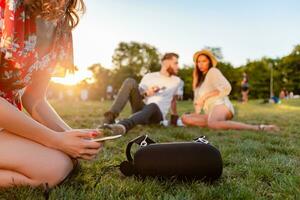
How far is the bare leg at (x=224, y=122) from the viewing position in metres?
6.63

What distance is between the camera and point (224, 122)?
6902mm

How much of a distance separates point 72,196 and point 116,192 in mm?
275

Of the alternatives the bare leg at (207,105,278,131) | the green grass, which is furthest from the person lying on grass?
the bare leg at (207,105,278,131)

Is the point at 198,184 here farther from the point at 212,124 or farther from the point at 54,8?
the point at 212,124

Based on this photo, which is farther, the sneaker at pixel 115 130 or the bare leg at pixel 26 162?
the sneaker at pixel 115 130

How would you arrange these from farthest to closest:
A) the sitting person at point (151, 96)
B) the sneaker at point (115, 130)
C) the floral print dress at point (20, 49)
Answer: the sitting person at point (151, 96) < the sneaker at point (115, 130) < the floral print dress at point (20, 49)

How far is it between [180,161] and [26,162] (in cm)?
100

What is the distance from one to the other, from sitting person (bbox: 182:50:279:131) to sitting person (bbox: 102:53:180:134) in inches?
18.3

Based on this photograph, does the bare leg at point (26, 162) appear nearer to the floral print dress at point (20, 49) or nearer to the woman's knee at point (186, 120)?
the floral print dress at point (20, 49)

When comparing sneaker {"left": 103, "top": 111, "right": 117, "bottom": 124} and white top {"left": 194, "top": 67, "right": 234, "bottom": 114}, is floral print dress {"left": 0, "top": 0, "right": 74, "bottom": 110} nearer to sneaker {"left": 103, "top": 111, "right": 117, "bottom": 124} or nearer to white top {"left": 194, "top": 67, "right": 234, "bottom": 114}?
sneaker {"left": 103, "top": 111, "right": 117, "bottom": 124}

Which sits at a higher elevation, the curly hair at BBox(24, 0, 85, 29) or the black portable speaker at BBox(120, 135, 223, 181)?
the curly hair at BBox(24, 0, 85, 29)

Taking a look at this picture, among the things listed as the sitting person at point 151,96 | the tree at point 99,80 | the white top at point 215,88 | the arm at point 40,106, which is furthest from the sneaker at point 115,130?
the tree at point 99,80

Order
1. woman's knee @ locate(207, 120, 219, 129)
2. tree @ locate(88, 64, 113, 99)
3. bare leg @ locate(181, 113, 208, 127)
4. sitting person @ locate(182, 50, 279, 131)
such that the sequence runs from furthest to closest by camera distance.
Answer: tree @ locate(88, 64, 113, 99) < bare leg @ locate(181, 113, 208, 127) < sitting person @ locate(182, 50, 279, 131) < woman's knee @ locate(207, 120, 219, 129)

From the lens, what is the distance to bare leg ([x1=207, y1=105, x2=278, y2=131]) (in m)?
6.63
